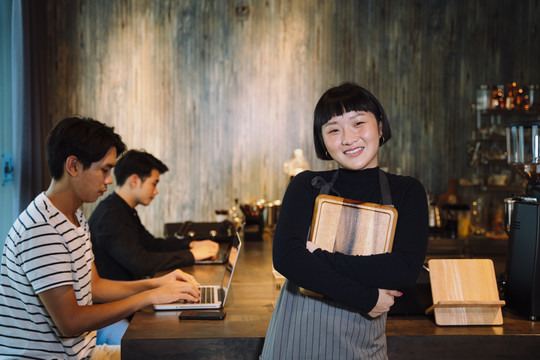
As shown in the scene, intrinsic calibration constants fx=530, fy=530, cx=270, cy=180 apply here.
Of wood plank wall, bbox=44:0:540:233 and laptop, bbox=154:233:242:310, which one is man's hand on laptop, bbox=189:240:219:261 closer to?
laptop, bbox=154:233:242:310

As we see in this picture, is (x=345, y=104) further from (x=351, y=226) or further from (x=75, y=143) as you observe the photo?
(x=75, y=143)

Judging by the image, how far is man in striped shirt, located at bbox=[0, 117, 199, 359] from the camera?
1.64 metres

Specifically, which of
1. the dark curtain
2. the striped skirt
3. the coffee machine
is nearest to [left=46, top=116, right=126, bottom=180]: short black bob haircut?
the striped skirt

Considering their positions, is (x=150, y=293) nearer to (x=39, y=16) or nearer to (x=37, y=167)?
(x=37, y=167)

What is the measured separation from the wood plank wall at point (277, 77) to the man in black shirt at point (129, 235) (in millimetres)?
1718

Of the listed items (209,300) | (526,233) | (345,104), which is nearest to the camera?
(345,104)

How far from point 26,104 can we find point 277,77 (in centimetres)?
210

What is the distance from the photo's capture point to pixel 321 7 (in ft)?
15.6

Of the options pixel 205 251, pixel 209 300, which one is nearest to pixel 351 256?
pixel 209 300

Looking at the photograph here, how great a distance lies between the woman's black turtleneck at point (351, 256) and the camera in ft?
4.25

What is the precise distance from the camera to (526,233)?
5.66 feet

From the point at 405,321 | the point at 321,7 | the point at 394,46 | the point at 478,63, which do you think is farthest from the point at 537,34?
the point at 405,321

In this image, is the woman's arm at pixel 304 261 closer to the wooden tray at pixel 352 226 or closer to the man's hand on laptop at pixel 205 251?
the wooden tray at pixel 352 226

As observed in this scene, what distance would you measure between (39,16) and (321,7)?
2391mm
